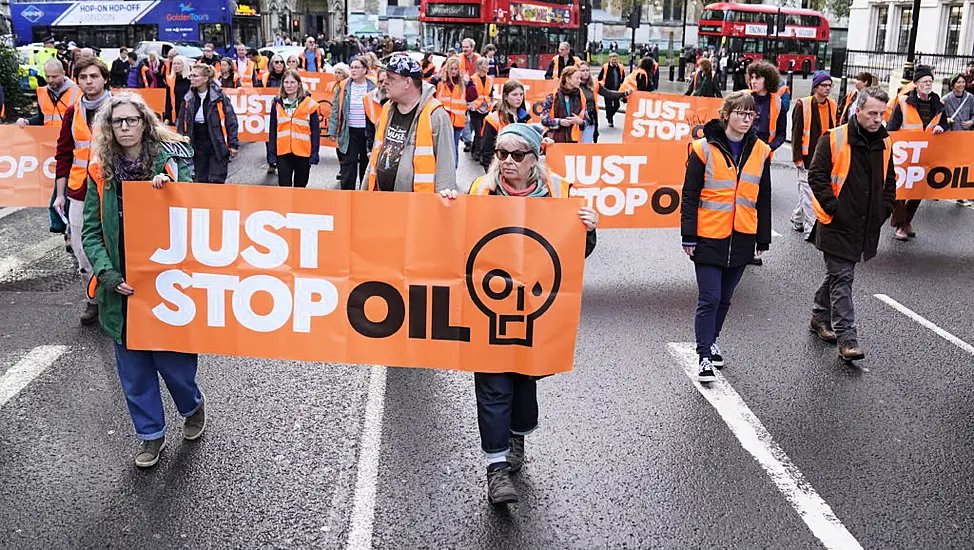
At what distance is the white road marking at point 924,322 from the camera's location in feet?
23.5

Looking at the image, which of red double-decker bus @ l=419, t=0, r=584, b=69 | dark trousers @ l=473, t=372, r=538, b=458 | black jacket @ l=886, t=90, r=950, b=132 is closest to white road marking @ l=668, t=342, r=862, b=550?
dark trousers @ l=473, t=372, r=538, b=458

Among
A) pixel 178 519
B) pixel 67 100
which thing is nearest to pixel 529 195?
pixel 178 519

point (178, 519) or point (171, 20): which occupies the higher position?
point (171, 20)

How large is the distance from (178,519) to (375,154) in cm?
256

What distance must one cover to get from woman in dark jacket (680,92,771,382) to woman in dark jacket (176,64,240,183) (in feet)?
18.3

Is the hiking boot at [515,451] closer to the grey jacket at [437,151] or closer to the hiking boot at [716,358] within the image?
A: the grey jacket at [437,151]

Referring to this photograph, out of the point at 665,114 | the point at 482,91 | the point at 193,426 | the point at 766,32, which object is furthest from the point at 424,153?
the point at 766,32

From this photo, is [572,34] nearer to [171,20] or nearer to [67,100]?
[171,20]

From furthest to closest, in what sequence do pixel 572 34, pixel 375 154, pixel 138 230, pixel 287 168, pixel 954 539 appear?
pixel 572 34 → pixel 287 168 → pixel 375 154 → pixel 138 230 → pixel 954 539

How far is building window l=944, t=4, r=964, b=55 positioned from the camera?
3409 centimetres

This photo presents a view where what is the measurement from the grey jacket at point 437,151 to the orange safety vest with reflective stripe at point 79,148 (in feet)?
8.08

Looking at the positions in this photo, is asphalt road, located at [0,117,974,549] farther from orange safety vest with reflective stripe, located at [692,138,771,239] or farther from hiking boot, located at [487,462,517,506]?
orange safety vest with reflective stripe, located at [692,138,771,239]

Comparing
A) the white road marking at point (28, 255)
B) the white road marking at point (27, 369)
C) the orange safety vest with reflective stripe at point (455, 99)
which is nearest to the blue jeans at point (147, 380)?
the white road marking at point (27, 369)

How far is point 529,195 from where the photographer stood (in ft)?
14.9
